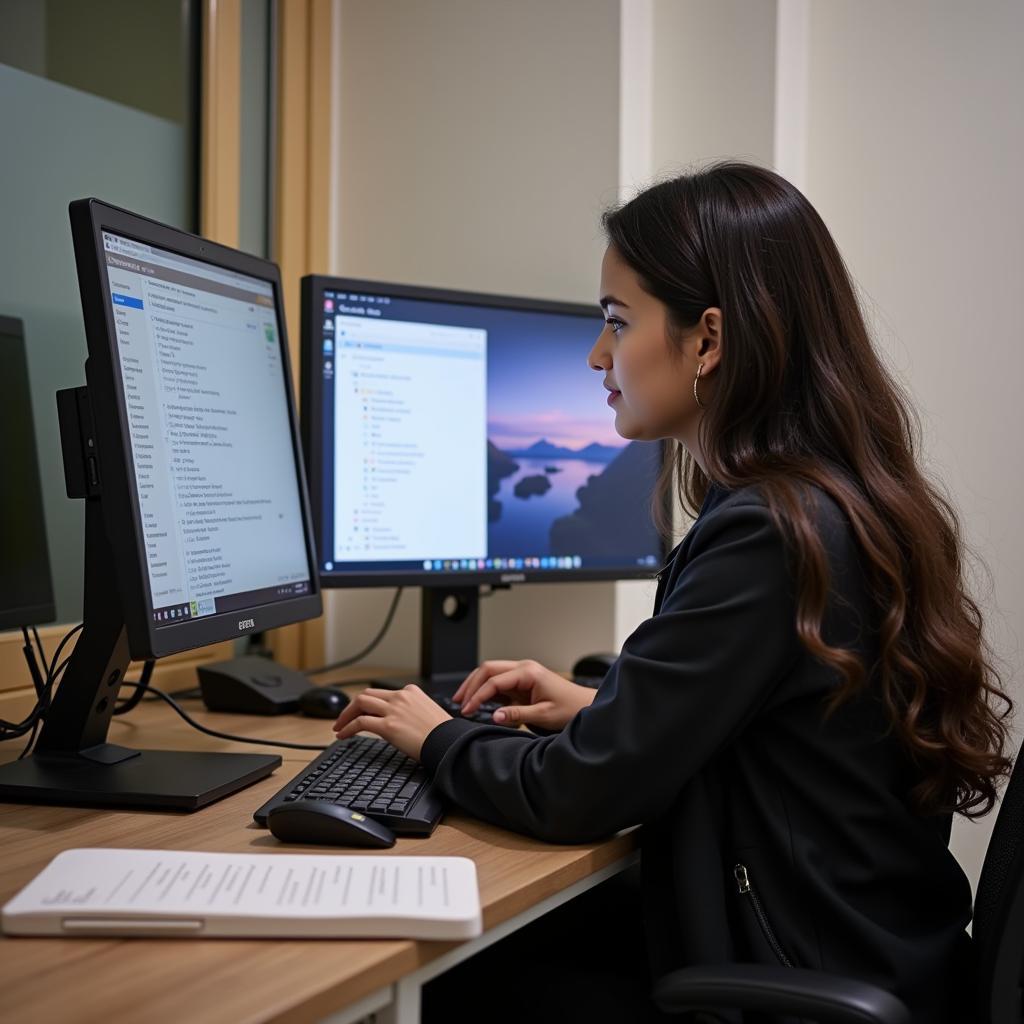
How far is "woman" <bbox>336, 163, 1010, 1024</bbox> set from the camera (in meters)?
0.90

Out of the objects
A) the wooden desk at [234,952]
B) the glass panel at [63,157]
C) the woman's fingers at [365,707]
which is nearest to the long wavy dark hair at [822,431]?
the wooden desk at [234,952]

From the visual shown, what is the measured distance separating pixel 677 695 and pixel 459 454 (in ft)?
2.70

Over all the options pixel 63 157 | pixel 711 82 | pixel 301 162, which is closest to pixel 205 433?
pixel 63 157

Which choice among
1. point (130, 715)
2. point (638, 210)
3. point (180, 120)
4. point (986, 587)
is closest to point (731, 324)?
point (638, 210)

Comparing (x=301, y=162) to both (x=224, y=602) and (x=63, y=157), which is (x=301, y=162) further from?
(x=224, y=602)

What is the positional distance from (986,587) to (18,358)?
4.43 feet

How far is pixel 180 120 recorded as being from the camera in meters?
1.77

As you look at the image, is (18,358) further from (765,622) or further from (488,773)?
(765,622)

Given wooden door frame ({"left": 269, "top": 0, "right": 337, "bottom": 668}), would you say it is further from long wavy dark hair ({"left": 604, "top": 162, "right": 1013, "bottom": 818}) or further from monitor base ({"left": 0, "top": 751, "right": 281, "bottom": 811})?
long wavy dark hair ({"left": 604, "top": 162, "right": 1013, "bottom": 818})

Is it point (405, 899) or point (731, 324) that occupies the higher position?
point (731, 324)

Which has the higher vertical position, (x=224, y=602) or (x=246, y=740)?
(x=224, y=602)

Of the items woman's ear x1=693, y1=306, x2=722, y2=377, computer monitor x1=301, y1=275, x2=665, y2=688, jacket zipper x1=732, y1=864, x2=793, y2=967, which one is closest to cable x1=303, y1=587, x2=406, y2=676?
computer monitor x1=301, y1=275, x2=665, y2=688

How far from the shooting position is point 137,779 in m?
1.06

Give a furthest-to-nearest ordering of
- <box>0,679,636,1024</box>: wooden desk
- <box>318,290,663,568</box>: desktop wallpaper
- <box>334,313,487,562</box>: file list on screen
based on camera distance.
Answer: <box>318,290,663,568</box>: desktop wallpaper
<box>334,313,487,562</box>: file list on screen
<box>0,679,636,1024</box>: wooden desk
